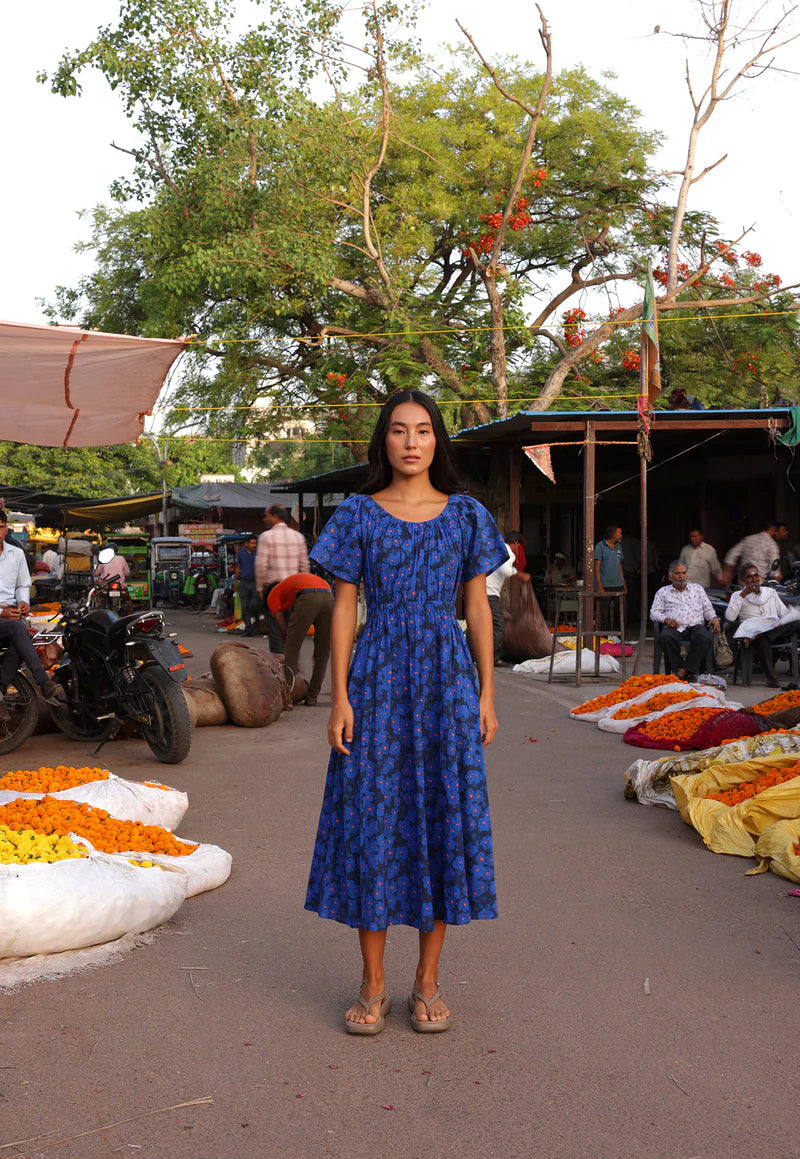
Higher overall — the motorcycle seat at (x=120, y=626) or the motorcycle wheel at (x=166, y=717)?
the motorcycle seat at (x=120, y=626)

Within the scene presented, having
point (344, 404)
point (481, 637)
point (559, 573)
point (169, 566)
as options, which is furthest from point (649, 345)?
point (169, 566)

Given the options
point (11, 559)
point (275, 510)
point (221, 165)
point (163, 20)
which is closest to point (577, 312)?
point (221, 165)

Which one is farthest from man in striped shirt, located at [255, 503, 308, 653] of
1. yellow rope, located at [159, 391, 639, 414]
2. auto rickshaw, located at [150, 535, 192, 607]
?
auto rickshaw, located at [150, 535, 192, 607]

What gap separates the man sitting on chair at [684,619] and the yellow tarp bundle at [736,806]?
5920 millimetres

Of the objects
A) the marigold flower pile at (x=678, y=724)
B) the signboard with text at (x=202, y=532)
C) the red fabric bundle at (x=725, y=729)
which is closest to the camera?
the red fabric bundle at (x=725, y=729)

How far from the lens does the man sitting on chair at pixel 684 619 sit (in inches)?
481

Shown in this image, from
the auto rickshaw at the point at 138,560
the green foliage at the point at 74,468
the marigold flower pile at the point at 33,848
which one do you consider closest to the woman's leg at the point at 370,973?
the marigold flower pile at the point at 33,848

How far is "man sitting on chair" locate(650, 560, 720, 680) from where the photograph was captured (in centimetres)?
1222

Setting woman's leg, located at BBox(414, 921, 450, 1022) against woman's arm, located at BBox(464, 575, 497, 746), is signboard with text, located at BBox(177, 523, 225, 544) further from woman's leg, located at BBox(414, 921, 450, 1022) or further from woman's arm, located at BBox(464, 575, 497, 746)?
woman's leg, located at BBox(414, 921, 450, 1022)

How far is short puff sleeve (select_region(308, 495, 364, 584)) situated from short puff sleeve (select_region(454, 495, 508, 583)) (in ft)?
1.11

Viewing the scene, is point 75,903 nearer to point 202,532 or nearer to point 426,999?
point 426,999

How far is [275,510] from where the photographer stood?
12867 mm

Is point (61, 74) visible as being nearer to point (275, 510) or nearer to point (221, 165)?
point (221, 165)

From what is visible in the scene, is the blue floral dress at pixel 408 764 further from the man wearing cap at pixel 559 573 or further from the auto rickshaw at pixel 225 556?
the auto rickshaw at pixel 225 556
